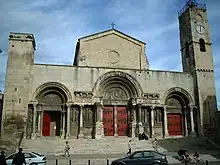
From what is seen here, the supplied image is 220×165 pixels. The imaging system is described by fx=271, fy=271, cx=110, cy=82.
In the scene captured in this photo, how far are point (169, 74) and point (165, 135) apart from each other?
598cm

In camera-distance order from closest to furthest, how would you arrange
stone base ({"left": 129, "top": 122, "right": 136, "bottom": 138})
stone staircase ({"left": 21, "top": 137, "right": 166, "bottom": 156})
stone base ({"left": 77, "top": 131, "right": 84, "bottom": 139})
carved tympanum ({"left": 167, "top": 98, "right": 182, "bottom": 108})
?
stone staircase ({"left": 21, "top": 137, "right": 166, "bottom": 156}) < stone base ({"left": 77, "top": 131, "right": 84, "bottom": 139}) < stone base ({"left": 129, "top": 122, "right": 136, "bottom": 138}) < carved tympanum ({"left": 167, "top": 98, "right": 182, "bottom": 108})

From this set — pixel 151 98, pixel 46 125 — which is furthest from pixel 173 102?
pixel 46 125

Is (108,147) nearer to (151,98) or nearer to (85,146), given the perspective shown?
(85,146)

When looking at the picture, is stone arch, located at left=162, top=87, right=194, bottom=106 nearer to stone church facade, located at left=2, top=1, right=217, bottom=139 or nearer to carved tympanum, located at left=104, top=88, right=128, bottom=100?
stone church facade, located at left=2, top=1, right=217, bottom=139

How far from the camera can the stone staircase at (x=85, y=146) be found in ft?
63.1

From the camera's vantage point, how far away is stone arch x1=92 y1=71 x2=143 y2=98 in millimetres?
24859

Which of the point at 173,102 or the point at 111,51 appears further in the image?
the point at 111,51

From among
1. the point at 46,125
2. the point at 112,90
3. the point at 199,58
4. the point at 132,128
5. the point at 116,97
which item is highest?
the point at 199,58

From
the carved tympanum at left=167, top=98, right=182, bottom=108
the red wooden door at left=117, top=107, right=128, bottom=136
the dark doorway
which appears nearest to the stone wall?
the carved tympanum at left=167, top=98, right=182, bottom=108

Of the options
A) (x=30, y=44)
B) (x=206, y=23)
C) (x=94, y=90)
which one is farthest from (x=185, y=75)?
(x=30, y=44)

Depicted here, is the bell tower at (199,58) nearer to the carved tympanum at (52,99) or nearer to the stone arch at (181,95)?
the stone arch at (181,95)

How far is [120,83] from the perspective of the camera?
25.6 m

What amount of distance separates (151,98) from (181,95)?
11.0 ft

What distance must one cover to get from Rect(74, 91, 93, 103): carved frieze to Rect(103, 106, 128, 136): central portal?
1.78m
